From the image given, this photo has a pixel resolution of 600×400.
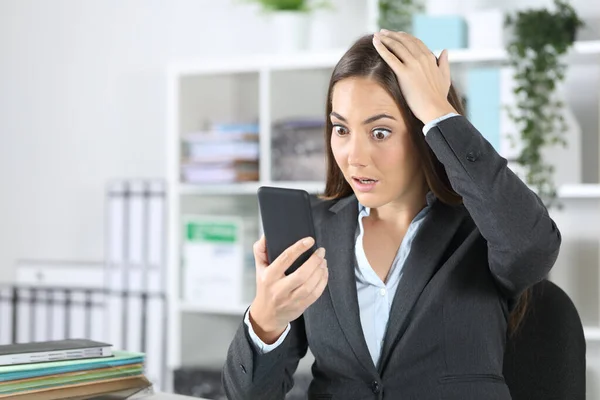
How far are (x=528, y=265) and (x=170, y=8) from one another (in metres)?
2.47

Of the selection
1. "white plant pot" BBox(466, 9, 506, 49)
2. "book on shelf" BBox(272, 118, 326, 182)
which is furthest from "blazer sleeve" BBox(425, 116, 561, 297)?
"book on shelf" BBox(272, 118, 326, 182)

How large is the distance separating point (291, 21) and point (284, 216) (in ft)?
6.01

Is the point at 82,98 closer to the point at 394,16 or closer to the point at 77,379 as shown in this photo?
the point at 394,16

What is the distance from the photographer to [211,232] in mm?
3049

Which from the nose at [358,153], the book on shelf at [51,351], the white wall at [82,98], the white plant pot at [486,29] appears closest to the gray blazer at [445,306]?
the nose at [358,153]

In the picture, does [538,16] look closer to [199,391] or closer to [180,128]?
[180,128]

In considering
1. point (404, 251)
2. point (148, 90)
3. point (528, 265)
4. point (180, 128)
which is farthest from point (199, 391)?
point (528, 265)

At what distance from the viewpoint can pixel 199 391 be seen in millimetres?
2982

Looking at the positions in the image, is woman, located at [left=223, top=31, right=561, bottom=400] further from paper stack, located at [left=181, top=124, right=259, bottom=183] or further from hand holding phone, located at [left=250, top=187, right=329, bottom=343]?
paper stack, located at [left=181, top=124, right=259, bottom=183]

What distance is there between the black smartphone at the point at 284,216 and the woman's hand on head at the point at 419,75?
230 mm

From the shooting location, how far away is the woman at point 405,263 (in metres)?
1.31

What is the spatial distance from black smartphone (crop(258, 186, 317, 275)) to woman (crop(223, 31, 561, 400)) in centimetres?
4

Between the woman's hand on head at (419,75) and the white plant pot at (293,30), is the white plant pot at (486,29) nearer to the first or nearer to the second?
the white plant pot at (293,30)

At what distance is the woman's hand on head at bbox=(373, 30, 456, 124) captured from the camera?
1351 millimetres
